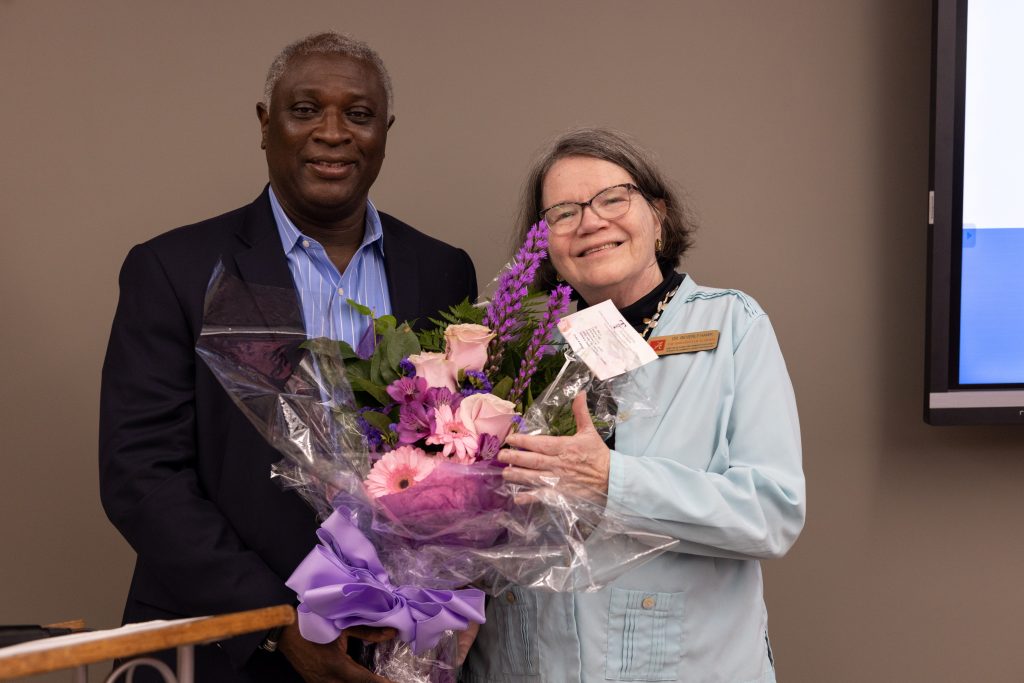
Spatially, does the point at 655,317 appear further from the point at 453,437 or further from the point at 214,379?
the point at 214,379

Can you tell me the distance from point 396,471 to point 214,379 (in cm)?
55

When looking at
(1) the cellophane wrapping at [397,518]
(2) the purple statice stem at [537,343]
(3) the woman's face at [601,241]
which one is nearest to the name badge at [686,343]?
(3) the woman's face at [601,241]

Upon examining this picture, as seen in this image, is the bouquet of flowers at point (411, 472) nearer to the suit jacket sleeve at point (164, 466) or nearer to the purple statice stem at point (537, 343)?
the purple statice stem at point (537, 343)

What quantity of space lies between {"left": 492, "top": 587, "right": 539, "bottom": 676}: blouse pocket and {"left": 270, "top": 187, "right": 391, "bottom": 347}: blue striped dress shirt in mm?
553

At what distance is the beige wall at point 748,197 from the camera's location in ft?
8.38

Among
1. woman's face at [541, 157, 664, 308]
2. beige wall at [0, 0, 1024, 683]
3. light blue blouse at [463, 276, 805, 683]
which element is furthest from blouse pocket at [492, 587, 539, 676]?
beige wall at [0, 0, 1024, 683]

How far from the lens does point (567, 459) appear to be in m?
1.45

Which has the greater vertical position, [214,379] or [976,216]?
[976,216]

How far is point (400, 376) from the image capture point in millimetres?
1485

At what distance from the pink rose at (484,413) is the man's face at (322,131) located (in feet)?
2.25

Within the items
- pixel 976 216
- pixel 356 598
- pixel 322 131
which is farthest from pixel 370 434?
pixel 976 216

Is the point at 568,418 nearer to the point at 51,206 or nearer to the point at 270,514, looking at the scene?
the point at 270,514

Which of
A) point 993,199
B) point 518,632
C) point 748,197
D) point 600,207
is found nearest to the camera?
point 518,632

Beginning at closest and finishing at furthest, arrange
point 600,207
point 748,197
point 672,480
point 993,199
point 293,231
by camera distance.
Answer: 1. point 672,480
2. point 600,207
3. point 293,231
4. point 993,199
5. point 748,197
